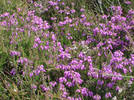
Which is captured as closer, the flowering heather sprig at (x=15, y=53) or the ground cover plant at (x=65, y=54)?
the ground cover plant at (x=65, y=54)

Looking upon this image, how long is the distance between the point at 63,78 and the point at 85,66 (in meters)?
0.37

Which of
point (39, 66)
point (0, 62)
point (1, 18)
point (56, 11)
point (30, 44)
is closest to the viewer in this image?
point (39, 66)

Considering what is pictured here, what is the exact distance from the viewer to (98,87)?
2.57 m

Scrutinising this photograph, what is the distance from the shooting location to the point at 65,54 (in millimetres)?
2859

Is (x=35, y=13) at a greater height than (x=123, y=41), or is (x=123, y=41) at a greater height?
(x=35, y=13)

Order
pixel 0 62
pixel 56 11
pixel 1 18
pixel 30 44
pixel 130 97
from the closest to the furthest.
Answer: pixel 130 97 → pixel 0 62 → pixel 30 44 → pixel 1 18 → pixel 56 11

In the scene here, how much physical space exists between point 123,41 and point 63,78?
1.26 metres

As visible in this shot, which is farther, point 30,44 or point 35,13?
point 35,13

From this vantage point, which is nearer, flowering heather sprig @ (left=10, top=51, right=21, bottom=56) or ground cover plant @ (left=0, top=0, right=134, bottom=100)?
ground cover plant @ (left=0, top=0, right=134, bottom=100)

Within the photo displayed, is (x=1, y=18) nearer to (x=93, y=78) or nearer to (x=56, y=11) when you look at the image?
(x=56, y=11)

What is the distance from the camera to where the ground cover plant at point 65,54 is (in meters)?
2.54

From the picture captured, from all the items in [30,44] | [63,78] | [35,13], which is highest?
[35,13]

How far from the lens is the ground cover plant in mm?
2541

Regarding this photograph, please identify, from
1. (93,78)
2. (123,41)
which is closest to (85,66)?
(93,78)
